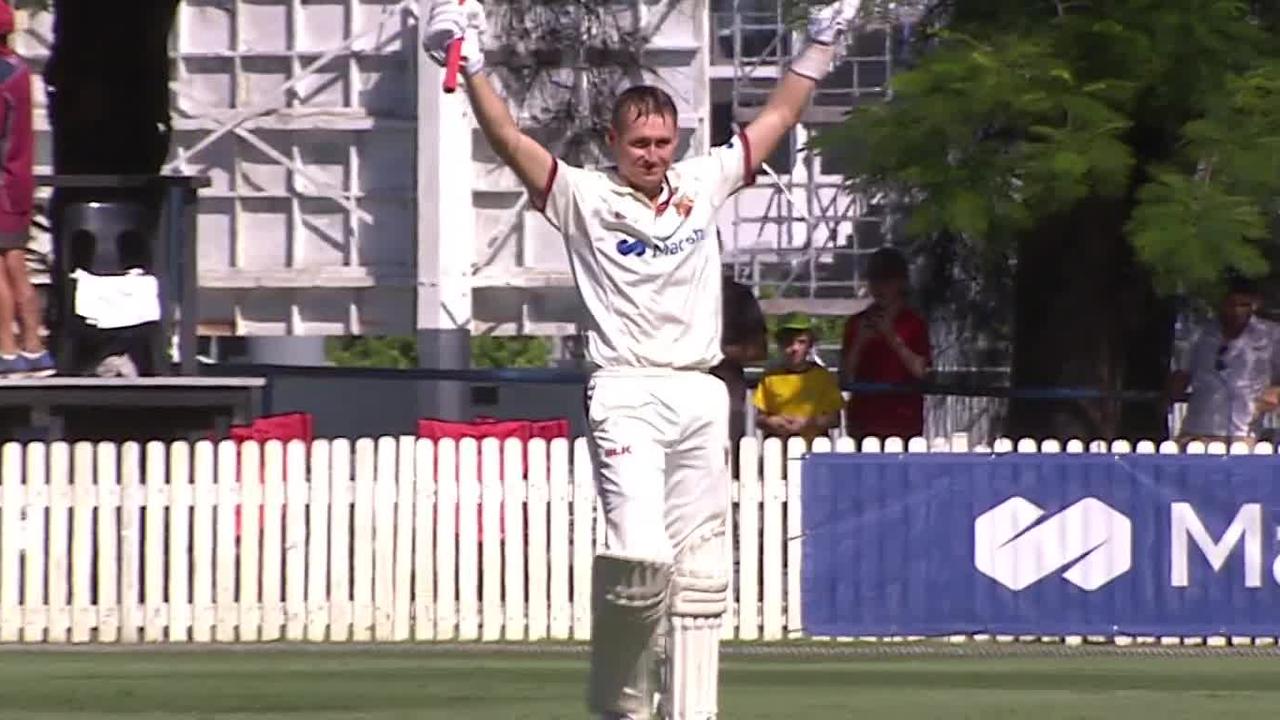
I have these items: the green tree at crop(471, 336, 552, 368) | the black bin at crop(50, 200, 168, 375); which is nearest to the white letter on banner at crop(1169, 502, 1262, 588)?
the black bin at crop(50, 200, 168, 375)

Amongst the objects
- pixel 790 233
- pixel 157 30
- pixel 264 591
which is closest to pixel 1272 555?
pixel 264 591

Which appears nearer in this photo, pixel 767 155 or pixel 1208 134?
pixel 767 155

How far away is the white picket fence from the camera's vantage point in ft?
47.8

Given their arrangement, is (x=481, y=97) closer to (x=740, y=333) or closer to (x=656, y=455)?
(x=656, y=455)

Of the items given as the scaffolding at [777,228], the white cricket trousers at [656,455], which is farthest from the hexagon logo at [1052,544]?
the scaffolding at [777,228]

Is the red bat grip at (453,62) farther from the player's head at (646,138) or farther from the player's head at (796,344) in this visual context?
the player's head at (796,344)

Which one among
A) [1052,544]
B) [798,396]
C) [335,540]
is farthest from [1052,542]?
[335,540]

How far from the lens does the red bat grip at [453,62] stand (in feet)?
25.9

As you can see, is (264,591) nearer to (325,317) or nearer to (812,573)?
(812,573)

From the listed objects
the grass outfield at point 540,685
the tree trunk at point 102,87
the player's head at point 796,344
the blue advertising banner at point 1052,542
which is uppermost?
the tree trunk at point 102,87

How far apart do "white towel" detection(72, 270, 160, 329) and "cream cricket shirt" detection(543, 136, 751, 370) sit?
716 cm

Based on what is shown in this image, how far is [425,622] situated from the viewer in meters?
14.8

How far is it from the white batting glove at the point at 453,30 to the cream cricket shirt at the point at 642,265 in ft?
1.26

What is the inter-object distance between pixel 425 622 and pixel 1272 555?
14.1ft
